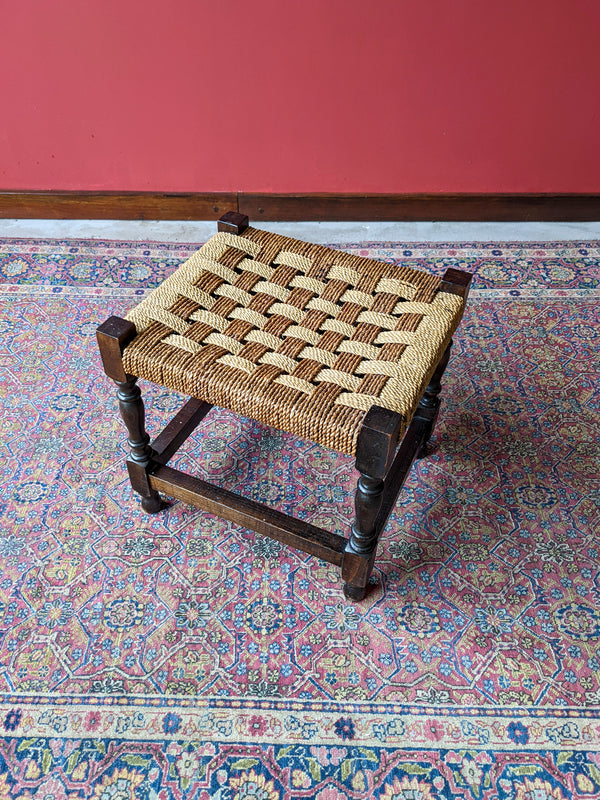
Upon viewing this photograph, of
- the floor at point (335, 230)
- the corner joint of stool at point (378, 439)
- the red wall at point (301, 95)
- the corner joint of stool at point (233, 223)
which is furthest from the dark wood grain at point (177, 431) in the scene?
the red wall at point (301, 95)

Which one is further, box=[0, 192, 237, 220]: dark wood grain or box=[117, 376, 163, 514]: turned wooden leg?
box=[0, 192, 237, 220]: dark wood grain

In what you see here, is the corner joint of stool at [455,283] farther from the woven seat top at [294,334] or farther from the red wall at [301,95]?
the red wall at [301,95]

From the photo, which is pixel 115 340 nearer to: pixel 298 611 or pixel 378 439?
pixel 378 439

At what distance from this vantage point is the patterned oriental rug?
114 cm

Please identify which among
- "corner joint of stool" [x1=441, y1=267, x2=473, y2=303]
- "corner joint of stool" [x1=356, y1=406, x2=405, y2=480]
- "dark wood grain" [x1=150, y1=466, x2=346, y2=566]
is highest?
"corner joint of stool" [x1=441, y1=267, x2=473, y2=303]

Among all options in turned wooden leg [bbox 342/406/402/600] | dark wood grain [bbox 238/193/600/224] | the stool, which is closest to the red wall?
dark wood grain [bbox 238/193/600/224]

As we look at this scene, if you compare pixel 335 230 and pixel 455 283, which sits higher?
pixel 455 283

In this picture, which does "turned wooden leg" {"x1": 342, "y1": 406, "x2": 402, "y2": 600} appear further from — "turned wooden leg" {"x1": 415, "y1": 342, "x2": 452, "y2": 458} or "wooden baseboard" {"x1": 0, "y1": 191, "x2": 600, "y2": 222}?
"wooden baseboard" {"x1": 0, "y1": 191, "x2": 600, "y2": 222}

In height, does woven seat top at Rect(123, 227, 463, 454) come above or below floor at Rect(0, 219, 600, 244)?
above

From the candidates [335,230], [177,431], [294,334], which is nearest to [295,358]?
[294,334]

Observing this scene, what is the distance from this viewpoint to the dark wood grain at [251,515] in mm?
1287

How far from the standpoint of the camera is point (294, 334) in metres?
1.29

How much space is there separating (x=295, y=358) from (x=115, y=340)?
0.33 meters

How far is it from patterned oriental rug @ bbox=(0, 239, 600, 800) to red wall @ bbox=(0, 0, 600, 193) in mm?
754
